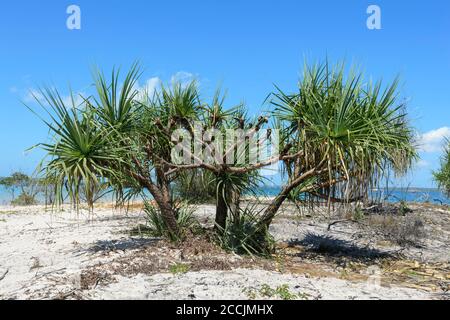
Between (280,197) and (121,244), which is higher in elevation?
(280,197)

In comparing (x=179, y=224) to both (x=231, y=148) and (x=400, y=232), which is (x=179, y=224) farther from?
(x=400, y=232)

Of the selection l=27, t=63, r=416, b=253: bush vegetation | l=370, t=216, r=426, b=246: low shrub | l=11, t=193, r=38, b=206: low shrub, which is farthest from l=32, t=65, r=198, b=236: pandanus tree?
l=11, t=193, r=38, b=206: low shrub

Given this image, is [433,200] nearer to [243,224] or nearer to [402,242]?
[402,242]

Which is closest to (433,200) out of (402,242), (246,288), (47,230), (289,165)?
(402,242)

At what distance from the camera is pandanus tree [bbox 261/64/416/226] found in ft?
23.2

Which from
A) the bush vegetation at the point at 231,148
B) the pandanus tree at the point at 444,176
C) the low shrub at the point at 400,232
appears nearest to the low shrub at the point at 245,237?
the bush vegetation at the point at 231,148

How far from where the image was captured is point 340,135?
7.08 metres

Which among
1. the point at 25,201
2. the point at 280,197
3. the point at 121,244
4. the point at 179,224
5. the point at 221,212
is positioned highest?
the point at 280,197

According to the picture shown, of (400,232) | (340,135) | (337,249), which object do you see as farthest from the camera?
(400,232)

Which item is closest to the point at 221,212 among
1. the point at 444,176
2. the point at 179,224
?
the point at 179,224

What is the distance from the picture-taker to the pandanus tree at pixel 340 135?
7086 mm

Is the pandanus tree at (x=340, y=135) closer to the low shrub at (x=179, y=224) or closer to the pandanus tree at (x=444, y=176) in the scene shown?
the low shrub at (x=179, y=224)

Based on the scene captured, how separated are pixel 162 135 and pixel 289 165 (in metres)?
2.37
